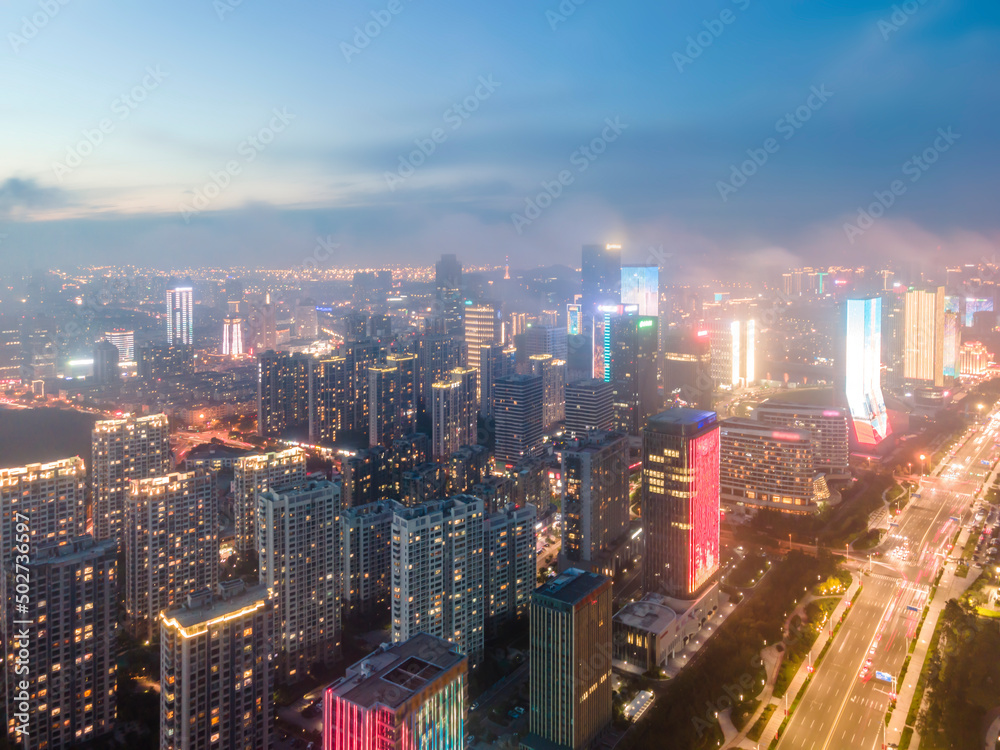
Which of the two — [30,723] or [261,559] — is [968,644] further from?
[30,723]

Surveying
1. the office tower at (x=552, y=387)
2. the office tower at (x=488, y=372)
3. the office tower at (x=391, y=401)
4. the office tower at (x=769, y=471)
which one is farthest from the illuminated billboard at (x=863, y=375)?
the office tower at (x=391, y=401)

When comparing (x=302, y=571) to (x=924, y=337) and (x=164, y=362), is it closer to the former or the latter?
(x=164, y=362)

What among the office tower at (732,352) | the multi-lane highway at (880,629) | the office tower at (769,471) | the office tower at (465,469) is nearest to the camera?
the multi-lane highway at (880,629)

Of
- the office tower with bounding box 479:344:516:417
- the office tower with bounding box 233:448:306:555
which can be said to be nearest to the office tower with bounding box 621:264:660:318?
the office tower with bounding box 479:344:516:417

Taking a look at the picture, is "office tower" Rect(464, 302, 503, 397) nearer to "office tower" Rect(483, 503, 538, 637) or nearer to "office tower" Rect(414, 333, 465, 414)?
"office tower" Rect(414, 333, 465, 414)

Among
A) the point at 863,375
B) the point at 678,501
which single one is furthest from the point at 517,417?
the point at 863,375

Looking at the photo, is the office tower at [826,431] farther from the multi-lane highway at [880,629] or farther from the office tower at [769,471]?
the multi-lane highway at [880,629]

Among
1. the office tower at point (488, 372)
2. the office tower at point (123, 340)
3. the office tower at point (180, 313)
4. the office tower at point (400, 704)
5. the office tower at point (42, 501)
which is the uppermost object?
the office tower at point (180, 313)
